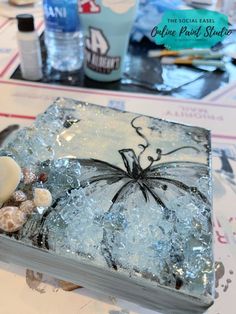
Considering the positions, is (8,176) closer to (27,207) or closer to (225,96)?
(27,207)

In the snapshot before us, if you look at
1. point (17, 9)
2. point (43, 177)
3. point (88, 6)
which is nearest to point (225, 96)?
point (88, 6)

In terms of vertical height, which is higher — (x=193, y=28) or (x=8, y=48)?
(x=193, y=28)

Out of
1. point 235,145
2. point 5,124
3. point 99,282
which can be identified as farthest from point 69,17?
point 99,282

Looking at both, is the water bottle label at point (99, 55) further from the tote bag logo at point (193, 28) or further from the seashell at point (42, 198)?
the seashell at point (42, 198)

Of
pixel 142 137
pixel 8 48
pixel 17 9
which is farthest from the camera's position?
pixel 17 9

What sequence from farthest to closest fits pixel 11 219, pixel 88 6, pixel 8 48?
pixel 8 48, pixel 88 6, pixel 11 219

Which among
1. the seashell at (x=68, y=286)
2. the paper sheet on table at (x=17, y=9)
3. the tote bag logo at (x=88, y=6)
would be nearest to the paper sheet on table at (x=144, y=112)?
the seashell at (x=68, y=286)

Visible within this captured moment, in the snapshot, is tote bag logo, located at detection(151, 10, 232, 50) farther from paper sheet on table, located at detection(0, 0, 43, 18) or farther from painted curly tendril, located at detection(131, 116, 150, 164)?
paper sheet on table, located at detection(0, 0, 43, 18)
